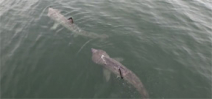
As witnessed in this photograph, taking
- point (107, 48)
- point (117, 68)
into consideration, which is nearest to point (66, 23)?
point (107, 48)

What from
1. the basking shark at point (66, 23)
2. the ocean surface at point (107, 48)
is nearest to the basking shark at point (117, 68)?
the ocean surface at point (107, 48)

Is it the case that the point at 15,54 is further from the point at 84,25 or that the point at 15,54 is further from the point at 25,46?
the point at 84,25

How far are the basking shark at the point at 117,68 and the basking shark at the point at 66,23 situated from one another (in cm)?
238

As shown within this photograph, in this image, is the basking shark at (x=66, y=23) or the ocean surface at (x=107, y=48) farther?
the basking shark at (x=66, y=23)

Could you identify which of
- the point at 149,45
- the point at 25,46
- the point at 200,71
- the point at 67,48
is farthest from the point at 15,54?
the point at 200,71

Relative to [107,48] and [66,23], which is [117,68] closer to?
[107,48]

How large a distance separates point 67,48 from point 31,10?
9513mm

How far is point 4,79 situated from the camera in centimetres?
1449

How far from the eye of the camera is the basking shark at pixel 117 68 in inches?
543

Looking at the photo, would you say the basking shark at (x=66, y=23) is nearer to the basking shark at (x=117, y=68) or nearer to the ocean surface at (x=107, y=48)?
the ocean surface at (x=107, y=48)

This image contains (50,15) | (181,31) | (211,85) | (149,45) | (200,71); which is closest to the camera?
(211,85)

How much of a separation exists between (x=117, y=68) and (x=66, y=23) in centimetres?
869

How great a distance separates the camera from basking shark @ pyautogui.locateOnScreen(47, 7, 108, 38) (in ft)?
63.0

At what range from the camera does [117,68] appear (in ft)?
50.4
